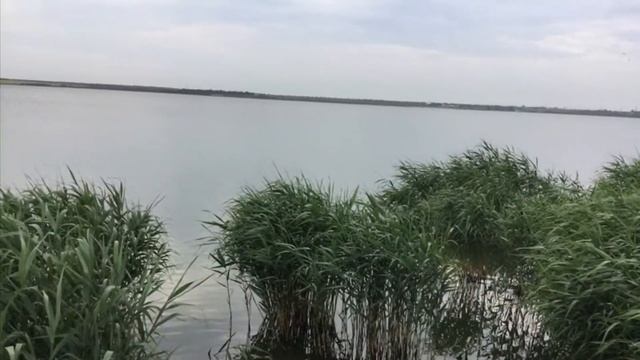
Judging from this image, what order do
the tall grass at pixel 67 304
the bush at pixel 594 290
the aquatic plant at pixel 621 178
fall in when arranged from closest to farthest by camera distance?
1. the tall grass at pixel 67 304
2. the bush at pixel 594 290
3. the aquatic plant at pixel 621 178

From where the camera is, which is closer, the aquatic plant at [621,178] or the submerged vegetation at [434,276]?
the submerged vegetation at [434,276]

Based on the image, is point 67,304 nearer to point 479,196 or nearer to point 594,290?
point 594,290

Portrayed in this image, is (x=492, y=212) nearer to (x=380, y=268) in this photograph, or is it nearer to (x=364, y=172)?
(x=380, y=268)

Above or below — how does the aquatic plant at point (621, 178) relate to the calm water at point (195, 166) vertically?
above

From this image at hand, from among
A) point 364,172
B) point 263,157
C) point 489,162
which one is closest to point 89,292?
point 489,162

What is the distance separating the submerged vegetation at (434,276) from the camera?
4.65 metres

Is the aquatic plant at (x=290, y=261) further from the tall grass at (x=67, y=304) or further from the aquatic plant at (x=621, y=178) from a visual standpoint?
the aquatic plant at (x=621, y=178)

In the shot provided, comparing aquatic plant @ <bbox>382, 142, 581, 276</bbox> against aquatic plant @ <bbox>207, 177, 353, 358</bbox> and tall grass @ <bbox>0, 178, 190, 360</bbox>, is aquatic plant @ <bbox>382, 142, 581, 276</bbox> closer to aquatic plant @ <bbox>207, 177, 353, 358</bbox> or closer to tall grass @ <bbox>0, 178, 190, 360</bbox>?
aquatic plant @ <bbox>207, 177, 353, 358</bbox>

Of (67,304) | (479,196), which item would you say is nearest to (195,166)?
(479,196)

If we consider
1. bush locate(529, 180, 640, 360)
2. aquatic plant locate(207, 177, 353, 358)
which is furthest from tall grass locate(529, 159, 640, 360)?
aquatic plant locate(207, 177, 353, 358)

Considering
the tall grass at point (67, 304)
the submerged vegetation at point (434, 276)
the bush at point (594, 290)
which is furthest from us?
the submerged vegetation at point (434, 276)

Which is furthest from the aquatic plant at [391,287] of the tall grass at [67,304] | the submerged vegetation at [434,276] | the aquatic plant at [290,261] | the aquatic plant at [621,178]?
the aquatic plant at [621,178]

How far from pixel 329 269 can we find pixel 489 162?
235 inches

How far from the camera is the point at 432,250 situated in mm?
5539
